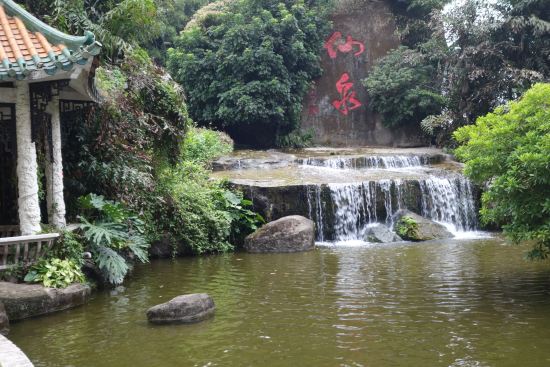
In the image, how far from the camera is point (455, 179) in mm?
18453

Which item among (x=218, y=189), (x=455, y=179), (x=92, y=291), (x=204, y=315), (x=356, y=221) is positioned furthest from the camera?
(x=455, y=179)

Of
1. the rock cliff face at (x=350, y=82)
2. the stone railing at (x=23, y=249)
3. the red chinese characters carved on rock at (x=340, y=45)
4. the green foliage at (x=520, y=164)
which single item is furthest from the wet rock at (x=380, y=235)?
the red chinese characters carved on rock at (x=340, y=45)

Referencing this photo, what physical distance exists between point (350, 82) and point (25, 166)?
20.9m

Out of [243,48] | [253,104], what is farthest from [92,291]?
[243,48]

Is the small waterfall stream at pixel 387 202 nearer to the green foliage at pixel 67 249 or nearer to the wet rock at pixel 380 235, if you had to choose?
the wet rock at pixel 380 235

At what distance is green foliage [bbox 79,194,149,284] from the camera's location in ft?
31.4

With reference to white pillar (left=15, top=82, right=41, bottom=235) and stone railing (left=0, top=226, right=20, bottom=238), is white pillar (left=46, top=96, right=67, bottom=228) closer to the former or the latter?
stone railing (left=0, top=226, right=20, bottom=238)

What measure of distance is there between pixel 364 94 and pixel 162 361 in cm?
2309

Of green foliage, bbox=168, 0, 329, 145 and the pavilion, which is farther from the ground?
green foliage, bbox=168, 0, 329, 145

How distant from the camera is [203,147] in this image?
19812 millimetres

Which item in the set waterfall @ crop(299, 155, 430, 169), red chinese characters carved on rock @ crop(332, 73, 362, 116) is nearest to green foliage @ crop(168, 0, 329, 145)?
red chinese characters carved on rock @ crop(332, 73, 362, 116)

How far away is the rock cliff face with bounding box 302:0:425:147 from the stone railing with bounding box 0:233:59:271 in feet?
65.2

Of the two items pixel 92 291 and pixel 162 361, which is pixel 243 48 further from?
pixel 162 361

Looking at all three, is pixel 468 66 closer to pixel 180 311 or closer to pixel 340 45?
pixel 340 45
